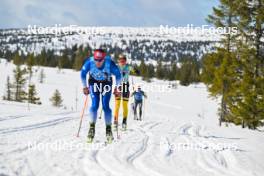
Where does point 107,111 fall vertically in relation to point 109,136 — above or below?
above

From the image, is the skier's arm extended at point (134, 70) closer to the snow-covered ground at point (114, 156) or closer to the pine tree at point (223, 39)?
the snow-covered ground at point (114, 156)

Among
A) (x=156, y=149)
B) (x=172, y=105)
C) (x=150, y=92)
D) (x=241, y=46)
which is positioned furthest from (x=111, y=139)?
(x=150, y=92)

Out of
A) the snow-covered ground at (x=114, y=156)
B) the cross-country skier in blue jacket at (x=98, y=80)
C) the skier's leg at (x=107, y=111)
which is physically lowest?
the snow-covered ground at (x=114, y=156)

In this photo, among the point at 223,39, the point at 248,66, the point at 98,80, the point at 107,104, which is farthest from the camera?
the point at 223,39

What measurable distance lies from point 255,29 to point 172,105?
159 ft

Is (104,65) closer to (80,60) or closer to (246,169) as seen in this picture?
(246,169)

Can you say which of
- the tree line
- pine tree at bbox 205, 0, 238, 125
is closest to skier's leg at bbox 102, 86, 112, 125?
the tree line

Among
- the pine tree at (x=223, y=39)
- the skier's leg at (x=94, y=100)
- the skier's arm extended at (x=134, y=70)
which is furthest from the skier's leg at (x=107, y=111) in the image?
the pine tree at (x=223, y=39)

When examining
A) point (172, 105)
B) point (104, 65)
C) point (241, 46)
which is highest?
point (241, 46)

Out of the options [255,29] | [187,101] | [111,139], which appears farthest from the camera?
[187,101]

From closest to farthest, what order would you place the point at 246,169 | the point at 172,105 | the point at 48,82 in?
the point at 246,169 → the point at 172,105 → the point at 48,82

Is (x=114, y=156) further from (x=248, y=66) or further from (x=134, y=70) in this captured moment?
(x=248, y=66)

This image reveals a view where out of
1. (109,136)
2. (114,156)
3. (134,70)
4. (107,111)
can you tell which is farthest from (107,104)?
(134,70)

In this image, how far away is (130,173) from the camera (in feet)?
19.4
